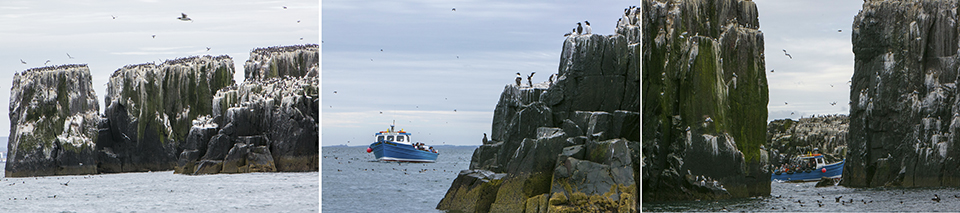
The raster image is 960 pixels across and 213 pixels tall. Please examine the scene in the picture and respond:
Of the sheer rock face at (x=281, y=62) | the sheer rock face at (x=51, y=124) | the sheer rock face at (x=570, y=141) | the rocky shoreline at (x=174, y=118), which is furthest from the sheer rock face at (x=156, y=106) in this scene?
the sheer rock face at (x=570, y=141)

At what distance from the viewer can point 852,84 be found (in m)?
14.6

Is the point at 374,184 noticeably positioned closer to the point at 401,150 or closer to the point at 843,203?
the point at 401,150

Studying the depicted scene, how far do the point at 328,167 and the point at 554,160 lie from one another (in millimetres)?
4328

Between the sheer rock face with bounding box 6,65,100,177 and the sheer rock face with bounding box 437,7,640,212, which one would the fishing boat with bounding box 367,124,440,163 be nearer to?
the sheer rock face with bounding box 437,7,640,212

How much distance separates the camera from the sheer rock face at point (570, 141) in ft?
32.6

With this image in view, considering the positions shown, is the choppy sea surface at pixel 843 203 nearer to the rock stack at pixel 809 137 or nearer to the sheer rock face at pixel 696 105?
the sheer rock face at pixel 696 105

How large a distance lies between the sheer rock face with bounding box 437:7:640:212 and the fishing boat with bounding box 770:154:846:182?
22.3 ft

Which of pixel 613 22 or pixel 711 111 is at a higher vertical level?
pixel 613 22

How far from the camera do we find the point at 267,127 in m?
22.0

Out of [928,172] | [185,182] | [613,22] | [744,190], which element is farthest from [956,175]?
[185,182]

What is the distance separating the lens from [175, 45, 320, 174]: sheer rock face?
21.4 meters

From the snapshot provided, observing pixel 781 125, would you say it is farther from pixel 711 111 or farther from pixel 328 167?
pixel 328 167

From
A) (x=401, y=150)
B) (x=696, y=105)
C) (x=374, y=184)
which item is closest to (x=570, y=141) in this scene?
(x=696, y=105)

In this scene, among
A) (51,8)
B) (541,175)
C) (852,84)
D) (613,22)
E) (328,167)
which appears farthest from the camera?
(51,8)
